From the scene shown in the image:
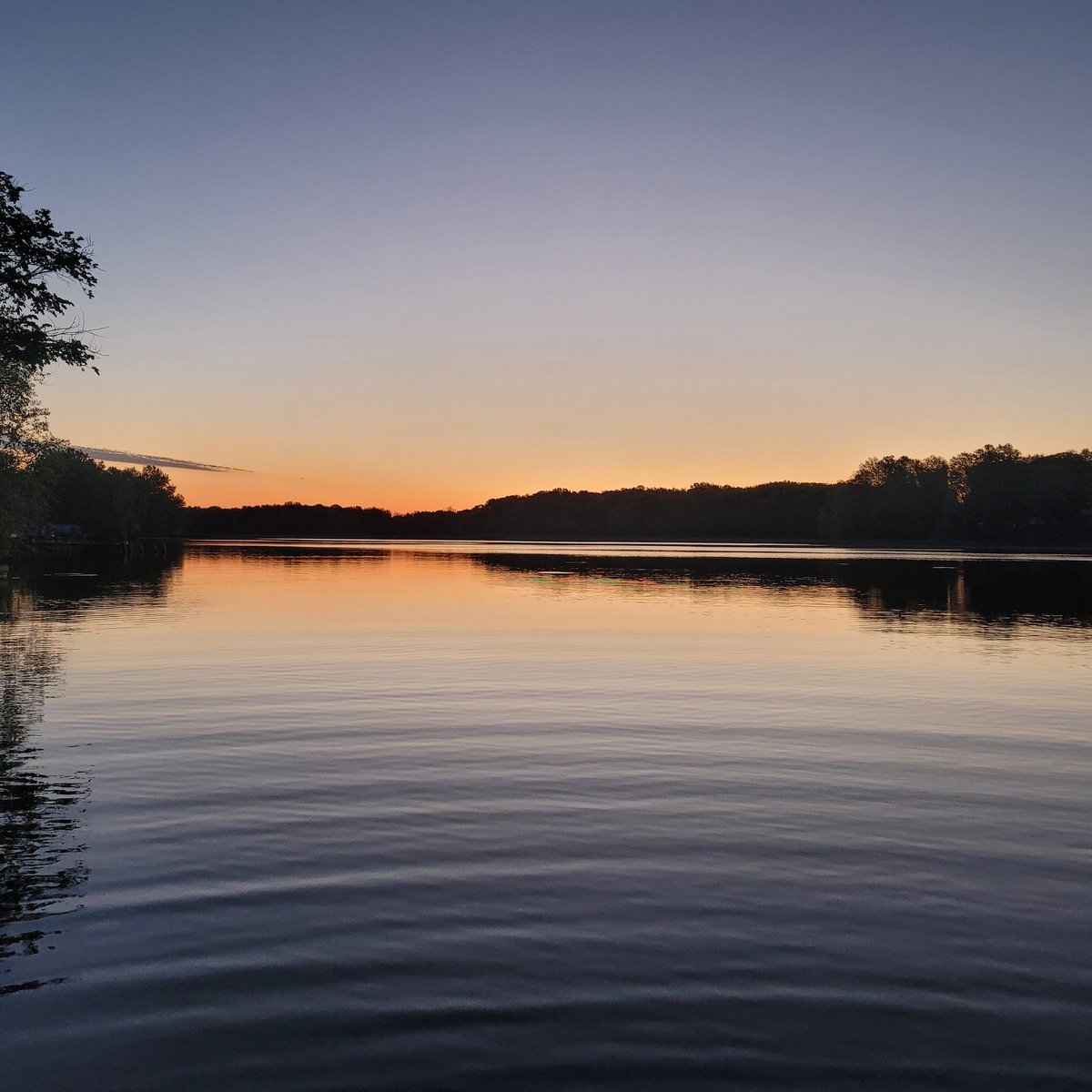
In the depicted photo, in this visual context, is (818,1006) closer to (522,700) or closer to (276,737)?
(276,737)

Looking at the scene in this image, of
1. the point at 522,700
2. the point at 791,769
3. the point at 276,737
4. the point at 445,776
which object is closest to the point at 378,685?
the point at 522,700

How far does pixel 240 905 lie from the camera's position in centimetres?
1006

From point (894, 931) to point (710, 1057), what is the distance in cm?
322

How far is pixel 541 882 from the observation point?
10.9m

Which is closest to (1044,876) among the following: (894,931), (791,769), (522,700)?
(894,931)

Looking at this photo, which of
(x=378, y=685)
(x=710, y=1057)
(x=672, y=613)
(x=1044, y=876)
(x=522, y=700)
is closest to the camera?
(x=710, y=1057)

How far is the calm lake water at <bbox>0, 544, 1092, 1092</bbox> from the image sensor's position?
7.22 metres

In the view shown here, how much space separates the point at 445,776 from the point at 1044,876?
8.61 m

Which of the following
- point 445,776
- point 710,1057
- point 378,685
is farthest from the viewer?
point 378,685

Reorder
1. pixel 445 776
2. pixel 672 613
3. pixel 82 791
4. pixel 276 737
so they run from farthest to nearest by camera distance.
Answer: pixel 672 613 → pixel 276 737 → pixel 445 776 → pixel 82 791

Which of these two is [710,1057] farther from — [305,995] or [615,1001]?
[305,995]

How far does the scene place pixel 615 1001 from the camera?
25.9ft

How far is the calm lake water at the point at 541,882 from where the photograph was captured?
7219mm

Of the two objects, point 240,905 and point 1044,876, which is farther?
point 1044,876
